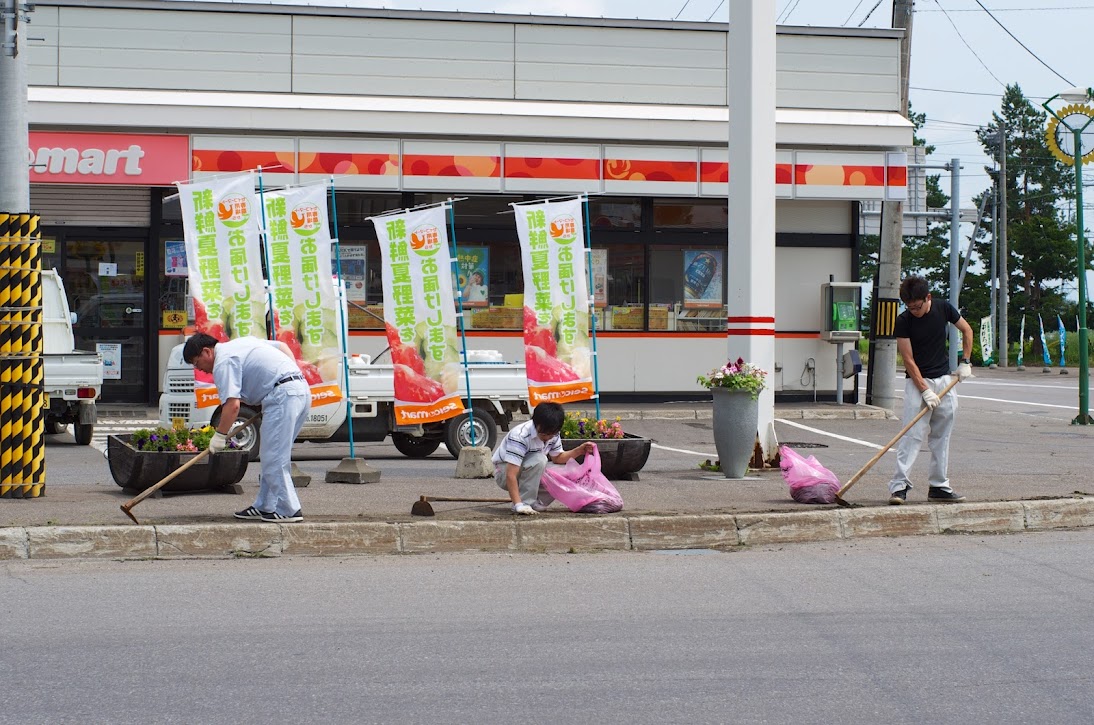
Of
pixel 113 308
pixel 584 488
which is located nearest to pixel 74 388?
pixel 113 308

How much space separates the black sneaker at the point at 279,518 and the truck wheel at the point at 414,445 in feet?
19.2

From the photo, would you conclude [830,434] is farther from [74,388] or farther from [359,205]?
[74,388]

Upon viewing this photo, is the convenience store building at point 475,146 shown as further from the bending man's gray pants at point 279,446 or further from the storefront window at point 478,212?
the bending man's gray pants at point 279,446

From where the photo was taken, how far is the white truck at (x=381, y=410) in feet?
47.9

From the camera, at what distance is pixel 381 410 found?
14891 mm

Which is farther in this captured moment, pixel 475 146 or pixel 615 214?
pixel 615 214

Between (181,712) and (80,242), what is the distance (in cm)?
1782

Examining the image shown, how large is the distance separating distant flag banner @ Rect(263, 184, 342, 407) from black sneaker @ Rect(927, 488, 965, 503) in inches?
223

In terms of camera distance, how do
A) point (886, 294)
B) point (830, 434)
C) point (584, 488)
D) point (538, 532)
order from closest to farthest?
point (538, 532), point (584, 488), point (830, 434), point (886, 294)

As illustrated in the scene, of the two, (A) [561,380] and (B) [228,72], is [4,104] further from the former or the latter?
(B) [228,72]

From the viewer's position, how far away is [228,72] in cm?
2145

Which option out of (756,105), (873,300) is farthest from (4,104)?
(873,300)

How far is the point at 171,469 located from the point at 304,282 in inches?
99.1

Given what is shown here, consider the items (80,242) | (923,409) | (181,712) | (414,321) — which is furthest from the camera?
(80,242)
